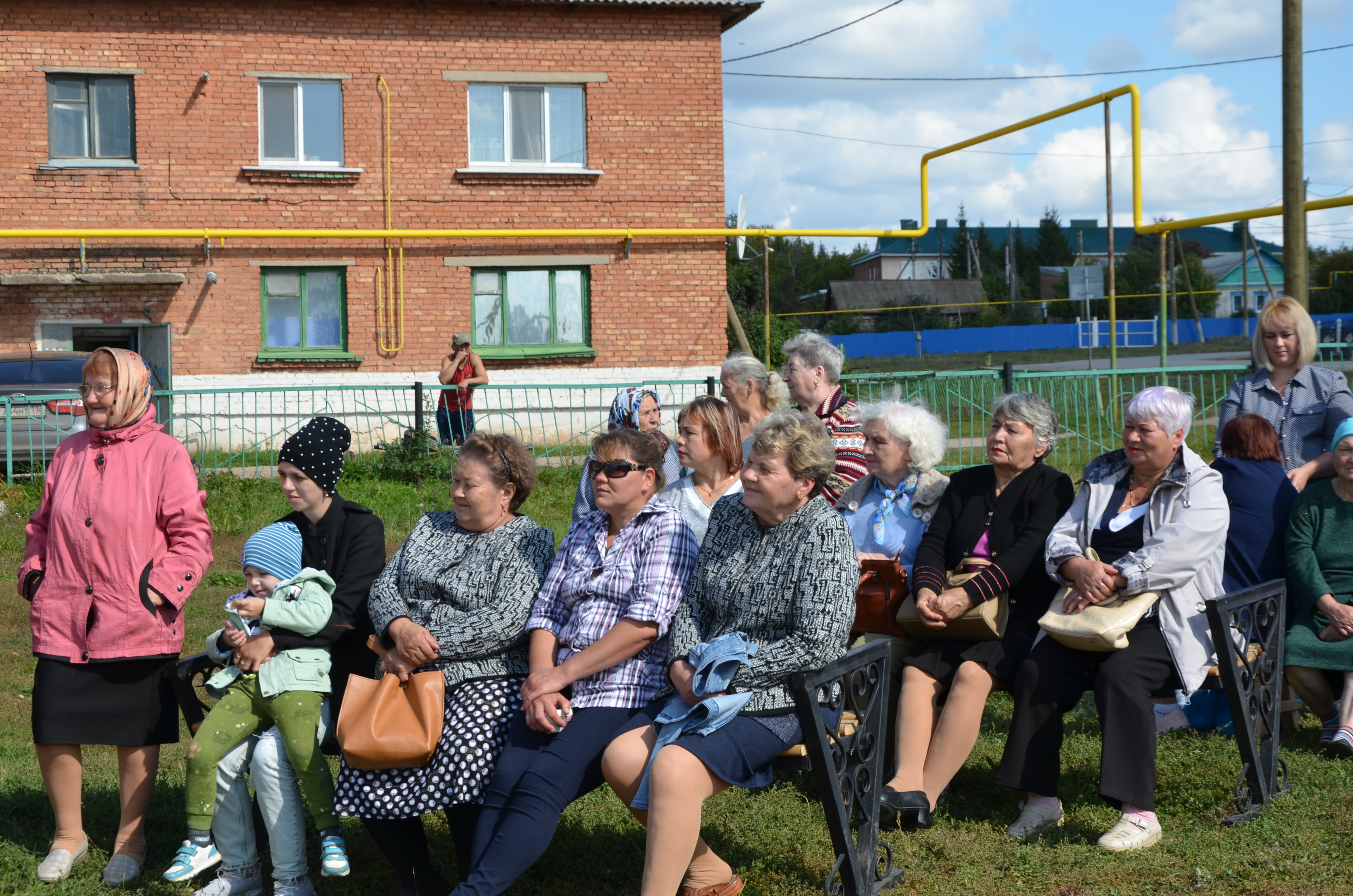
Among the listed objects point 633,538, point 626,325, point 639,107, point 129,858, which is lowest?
point 129,858

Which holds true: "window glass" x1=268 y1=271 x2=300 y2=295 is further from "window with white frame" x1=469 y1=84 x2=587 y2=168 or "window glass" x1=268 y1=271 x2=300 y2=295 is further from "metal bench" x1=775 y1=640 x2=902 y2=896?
"metal bench" x1=775 y1=640 x2=902 y2=896

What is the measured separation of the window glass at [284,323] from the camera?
16.8 metres

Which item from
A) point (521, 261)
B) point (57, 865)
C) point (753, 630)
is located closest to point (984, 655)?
point (753, 630)

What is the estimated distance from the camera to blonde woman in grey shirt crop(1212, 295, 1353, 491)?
222 inches

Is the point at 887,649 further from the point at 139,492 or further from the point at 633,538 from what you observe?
the point at 139,492

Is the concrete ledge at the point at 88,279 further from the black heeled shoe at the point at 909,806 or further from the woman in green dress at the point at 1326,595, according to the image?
the woman in green dress at the point at 1326,595

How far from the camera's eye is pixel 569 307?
17.5m

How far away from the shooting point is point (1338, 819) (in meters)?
4.12

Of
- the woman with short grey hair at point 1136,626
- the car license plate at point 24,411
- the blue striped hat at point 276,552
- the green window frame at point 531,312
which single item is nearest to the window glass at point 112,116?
the green window frame at point 531,312

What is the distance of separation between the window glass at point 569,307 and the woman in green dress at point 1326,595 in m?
13.2

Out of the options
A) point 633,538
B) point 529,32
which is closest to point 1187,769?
point 633,538

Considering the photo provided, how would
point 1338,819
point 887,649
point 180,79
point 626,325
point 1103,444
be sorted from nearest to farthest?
point 887,649 < point 1338,819 < point 1103,444 < point 180,79 < point 626,325

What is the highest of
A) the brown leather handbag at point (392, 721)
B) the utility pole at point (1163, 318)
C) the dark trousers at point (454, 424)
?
the utility pole at point (1163, 318)

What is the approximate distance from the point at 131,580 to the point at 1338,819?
4158 millimetres
